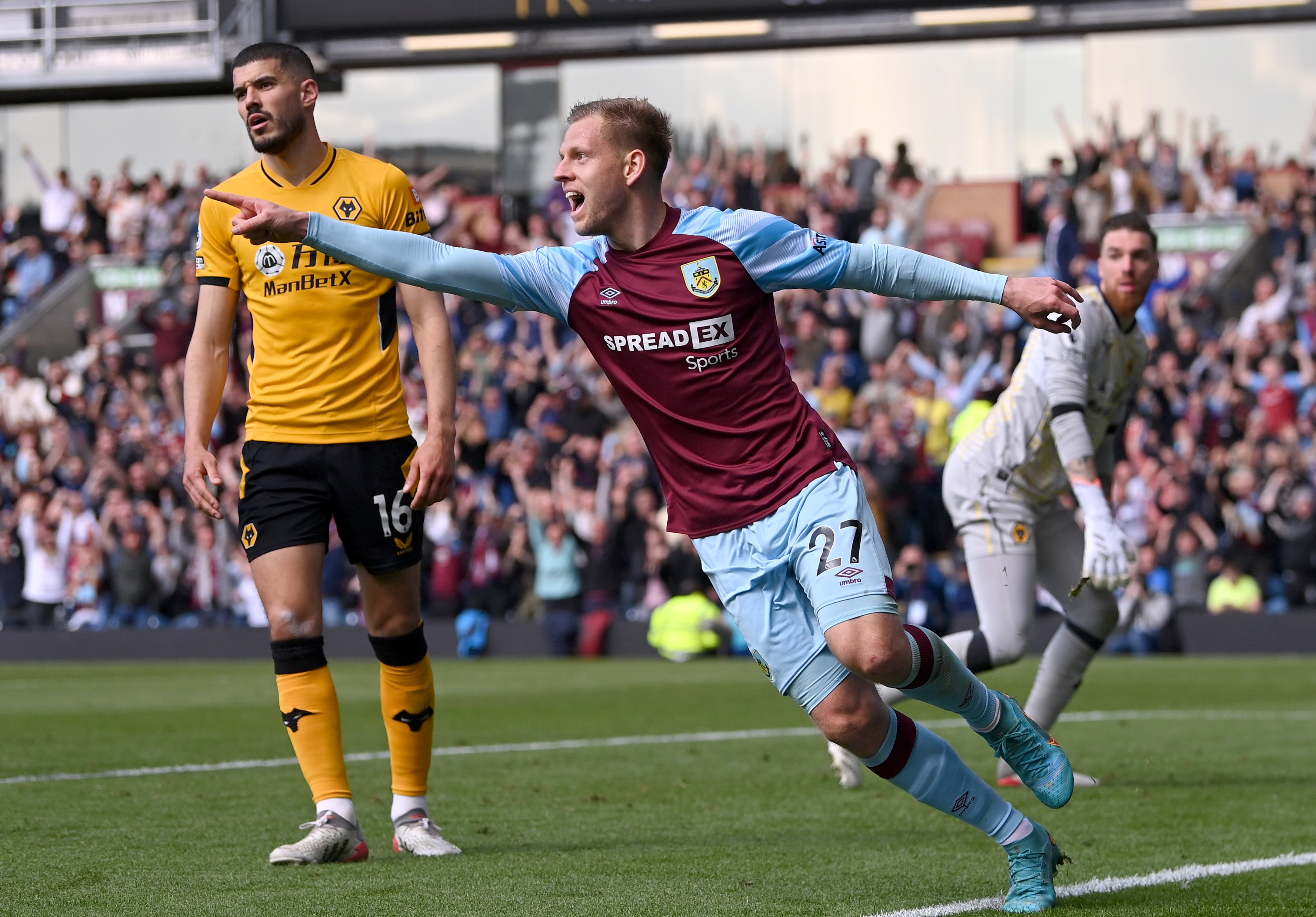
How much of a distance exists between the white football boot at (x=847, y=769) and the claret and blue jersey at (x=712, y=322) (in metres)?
2.87

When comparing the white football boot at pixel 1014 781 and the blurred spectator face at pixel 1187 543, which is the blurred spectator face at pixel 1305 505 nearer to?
the blurred spectator face at pixel 1187 543

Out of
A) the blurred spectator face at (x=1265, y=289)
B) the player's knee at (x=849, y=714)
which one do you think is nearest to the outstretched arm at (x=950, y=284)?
the player's knee at (x=849, y=714)

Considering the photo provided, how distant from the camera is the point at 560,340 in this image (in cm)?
2214

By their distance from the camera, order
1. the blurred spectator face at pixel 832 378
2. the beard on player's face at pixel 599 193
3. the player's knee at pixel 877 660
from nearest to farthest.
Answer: the player's knee at pixel 877 660 → the beard on player's face at pixel 599 193 → the blurred spectator face at pixel 832 378

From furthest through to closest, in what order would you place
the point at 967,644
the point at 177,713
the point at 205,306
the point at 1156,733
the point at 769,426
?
the point at 177,713
the point at 1156,733
the point at 967,644
the point at 205,306
the point at 769,426

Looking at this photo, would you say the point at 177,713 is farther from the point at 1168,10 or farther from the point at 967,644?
the point at 1168,10

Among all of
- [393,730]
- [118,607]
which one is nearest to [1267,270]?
[118,607]

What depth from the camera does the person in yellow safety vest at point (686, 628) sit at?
59.4ft

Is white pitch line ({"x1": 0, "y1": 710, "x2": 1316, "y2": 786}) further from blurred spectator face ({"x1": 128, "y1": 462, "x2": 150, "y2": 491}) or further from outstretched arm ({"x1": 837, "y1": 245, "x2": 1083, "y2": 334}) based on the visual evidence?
blurred spectator face ({"x1": 128, "y1": 462, "x2": 150, "y2": 491})

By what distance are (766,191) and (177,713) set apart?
14918 millimetres

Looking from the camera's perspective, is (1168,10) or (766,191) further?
(766,191)

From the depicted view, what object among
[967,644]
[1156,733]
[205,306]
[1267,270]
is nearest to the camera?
[205,306]

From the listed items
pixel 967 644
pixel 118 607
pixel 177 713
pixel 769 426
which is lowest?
pixel 118 607

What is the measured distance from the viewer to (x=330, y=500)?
5773mm
